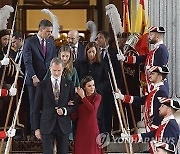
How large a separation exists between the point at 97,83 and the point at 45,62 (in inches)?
30.3

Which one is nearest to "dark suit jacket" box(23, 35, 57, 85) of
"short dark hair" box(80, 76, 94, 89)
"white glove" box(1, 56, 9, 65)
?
"white glove" box(1, 56, 9, 65)

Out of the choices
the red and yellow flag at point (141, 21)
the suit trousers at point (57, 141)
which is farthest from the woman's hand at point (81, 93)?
the red and yellow flag at point (141, 21)

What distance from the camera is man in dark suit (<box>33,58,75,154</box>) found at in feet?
25.5

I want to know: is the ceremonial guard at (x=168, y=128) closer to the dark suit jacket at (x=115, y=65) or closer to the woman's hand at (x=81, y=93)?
the woman's hand at (x=81, y=93)

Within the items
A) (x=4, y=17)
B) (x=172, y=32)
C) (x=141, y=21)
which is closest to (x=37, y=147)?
(x=4, y=17)

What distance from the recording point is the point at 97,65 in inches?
349

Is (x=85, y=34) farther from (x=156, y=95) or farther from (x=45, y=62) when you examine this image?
(x=156, y=95)

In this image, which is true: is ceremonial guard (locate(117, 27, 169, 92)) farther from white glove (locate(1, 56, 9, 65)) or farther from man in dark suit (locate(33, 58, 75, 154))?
white glove (locate(1, 56, 9, 65))

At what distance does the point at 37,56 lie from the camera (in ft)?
29.3

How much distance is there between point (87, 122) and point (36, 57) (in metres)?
1.33

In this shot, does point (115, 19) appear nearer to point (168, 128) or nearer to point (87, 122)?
point (87, 122)

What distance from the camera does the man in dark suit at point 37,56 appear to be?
8805 mm

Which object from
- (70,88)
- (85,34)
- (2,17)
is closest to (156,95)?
(70,88)

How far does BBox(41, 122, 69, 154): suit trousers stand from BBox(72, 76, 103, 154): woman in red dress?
1.08 feet
